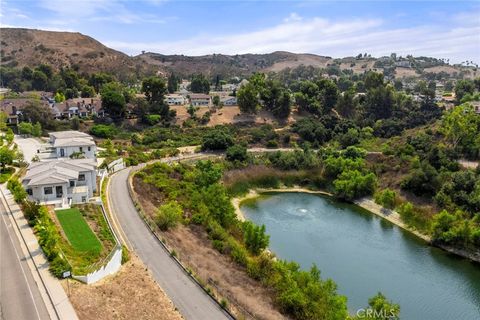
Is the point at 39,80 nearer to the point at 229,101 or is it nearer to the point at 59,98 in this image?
the point at 59,98

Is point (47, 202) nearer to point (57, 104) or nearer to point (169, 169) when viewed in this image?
point (169, 169)

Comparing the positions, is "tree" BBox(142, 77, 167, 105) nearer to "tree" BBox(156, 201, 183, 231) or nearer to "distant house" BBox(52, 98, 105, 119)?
"distant house" BBox(52, 98, 105, 119)

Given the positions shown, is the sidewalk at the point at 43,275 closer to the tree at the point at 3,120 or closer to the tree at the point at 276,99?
the tree at the point at 3,120

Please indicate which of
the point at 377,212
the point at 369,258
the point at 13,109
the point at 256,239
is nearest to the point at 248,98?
the point at 377,212

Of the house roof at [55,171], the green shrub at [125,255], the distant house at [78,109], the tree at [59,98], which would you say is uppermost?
the tree at [59,98]

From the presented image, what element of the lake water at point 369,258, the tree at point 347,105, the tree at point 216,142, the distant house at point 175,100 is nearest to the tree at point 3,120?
the tree at point 216,142

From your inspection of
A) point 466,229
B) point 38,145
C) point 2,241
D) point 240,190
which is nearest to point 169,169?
point 240,190
